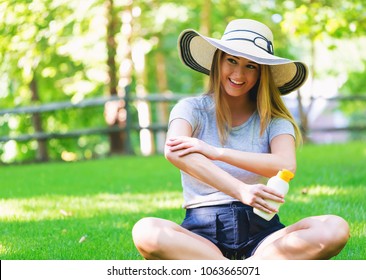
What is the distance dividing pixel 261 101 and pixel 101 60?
12.4 meters

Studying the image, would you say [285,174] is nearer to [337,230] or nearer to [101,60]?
[337,230]

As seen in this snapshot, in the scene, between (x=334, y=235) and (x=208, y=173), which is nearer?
(x=334, y=235)

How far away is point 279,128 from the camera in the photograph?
380 centimetres

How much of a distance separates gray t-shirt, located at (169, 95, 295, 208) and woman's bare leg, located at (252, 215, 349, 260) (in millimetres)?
444

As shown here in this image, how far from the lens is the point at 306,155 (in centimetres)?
1103

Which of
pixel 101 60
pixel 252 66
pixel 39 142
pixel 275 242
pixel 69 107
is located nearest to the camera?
pixel 275 242

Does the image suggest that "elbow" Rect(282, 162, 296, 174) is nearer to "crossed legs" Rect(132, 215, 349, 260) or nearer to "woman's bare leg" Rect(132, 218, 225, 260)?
"crossed legs" Rect(132, 215, 349, 260)

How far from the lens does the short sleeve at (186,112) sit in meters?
3.74

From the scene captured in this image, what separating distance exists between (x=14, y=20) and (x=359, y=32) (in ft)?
13.6

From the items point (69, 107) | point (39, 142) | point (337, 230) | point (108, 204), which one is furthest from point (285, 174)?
point (39, 142)

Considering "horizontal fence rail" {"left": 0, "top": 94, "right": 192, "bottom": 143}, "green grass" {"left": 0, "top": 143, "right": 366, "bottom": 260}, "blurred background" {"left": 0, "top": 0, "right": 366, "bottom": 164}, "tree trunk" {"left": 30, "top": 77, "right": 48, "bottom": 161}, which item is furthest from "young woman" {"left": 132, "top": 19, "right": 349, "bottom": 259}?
"tree trunk" {"left": 30, "top": 77, "right": 48, "bottom": 161}

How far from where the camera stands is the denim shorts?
142 inches

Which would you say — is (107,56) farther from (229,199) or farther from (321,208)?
(229,199)


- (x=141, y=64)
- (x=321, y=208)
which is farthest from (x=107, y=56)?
(x=321, y=208)
